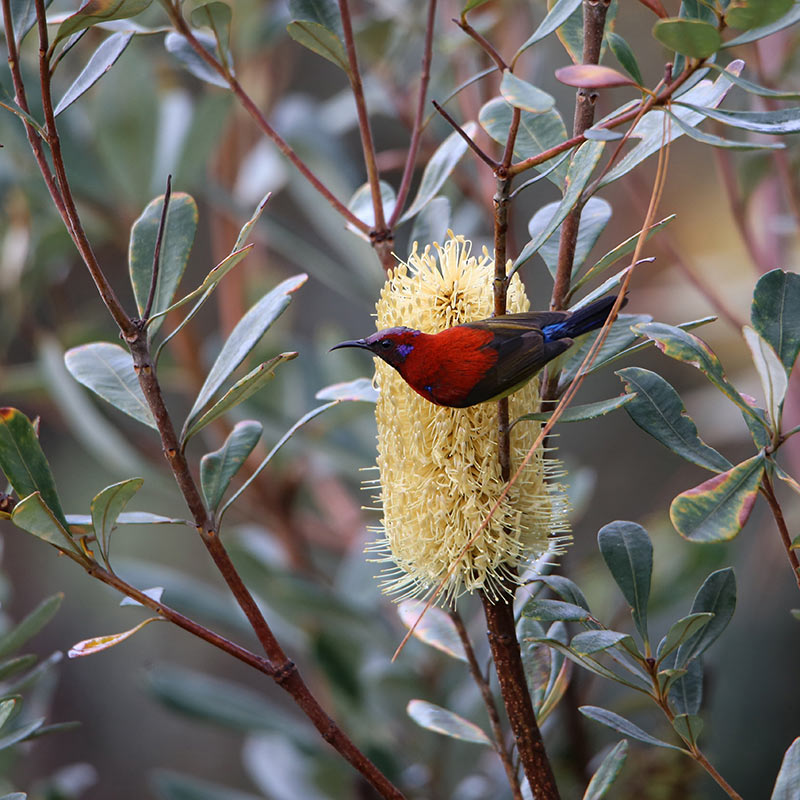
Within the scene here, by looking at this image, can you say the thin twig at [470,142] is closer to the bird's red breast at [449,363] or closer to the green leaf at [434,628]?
the bird's red breast at [449,363]

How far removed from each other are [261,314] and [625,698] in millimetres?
694

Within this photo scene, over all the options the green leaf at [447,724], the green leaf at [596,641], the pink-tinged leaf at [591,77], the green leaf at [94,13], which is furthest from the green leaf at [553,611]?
the green leaf at [94,13]

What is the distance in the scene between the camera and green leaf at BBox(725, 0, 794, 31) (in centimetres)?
29

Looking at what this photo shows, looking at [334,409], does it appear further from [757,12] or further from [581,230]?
[757,12]

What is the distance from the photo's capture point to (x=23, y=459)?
378 mm

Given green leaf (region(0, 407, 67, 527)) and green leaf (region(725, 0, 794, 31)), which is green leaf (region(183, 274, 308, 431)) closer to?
green leaf (region(0, 407, 67, 527))

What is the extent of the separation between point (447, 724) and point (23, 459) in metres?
0.26

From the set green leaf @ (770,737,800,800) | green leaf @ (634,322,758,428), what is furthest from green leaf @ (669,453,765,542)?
green leaf @ (770,737,800,800)

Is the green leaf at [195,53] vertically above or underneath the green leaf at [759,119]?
above

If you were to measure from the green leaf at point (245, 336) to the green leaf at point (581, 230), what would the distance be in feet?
0.42

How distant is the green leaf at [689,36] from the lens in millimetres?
291

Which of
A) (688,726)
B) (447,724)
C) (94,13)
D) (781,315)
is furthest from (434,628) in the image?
(94,13)

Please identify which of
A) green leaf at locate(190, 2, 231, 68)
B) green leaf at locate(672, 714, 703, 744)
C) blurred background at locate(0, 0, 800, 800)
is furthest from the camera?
blurred background at locate(0, 0, 800, 800)

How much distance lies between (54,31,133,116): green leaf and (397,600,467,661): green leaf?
1.05ft
